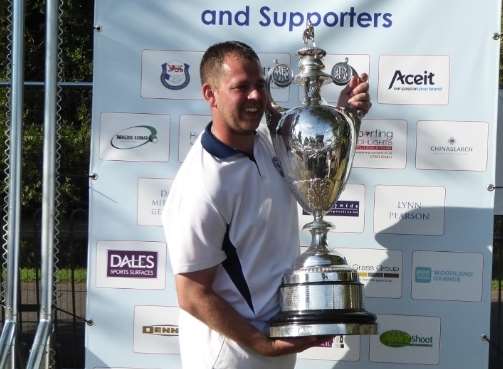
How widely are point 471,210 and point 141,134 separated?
146 cm

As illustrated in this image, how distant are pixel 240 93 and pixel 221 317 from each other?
73 cm

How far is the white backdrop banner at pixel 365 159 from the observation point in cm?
331

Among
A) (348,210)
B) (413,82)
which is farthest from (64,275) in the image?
(413,82)

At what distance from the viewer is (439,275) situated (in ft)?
11.0

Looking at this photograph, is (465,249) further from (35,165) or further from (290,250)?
(35,165)

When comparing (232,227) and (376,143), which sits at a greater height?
(376,143)

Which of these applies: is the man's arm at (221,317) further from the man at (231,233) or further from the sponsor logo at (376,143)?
the sponsor logo at (376,143)

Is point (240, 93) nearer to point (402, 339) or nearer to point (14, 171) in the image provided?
point (14, 171)

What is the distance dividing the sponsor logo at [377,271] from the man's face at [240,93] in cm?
109

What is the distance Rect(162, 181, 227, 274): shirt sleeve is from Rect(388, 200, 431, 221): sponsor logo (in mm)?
1096

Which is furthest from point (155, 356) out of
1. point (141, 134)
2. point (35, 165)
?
point (35, 165)

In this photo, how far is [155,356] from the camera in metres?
→ 3.46

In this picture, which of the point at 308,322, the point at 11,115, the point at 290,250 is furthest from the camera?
the point at 11,115

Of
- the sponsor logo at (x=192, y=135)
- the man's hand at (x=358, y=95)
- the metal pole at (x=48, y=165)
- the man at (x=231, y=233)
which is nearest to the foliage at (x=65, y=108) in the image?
the metal pole at (x=48, y=165)
